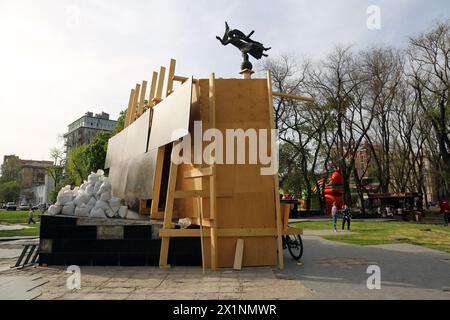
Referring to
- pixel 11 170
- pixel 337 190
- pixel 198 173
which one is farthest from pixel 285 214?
pixel 11 170

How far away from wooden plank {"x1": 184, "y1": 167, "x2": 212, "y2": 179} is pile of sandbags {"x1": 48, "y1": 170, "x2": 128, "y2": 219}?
2252mm

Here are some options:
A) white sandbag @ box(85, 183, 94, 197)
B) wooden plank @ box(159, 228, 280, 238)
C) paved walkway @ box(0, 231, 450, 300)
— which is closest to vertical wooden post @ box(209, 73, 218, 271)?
wooden plank @ box(159, 228, 280, 238)

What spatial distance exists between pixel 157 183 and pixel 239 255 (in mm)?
3333

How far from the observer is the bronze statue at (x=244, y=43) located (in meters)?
9.95

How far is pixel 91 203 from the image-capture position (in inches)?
371

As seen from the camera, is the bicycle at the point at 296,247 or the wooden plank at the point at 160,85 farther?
the wooden plank at the point at 160,85

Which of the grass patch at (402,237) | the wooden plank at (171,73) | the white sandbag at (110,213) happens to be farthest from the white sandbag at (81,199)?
the grass patch at (402,237)

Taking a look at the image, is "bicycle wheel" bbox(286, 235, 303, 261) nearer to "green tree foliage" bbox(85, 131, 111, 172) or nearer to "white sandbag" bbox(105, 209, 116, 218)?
"white sandbag" bbox(105, 209, 116, 218)

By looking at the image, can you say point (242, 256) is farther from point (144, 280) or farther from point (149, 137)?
point (149, 137)

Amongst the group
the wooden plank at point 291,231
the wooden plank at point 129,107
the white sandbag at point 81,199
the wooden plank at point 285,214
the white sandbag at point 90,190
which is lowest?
the wooden plank at point 291,231

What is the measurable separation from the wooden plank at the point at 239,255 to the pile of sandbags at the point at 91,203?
3681 millimetres

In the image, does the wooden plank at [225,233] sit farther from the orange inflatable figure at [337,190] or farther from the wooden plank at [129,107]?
the orange inflatable figure at [337,190]
